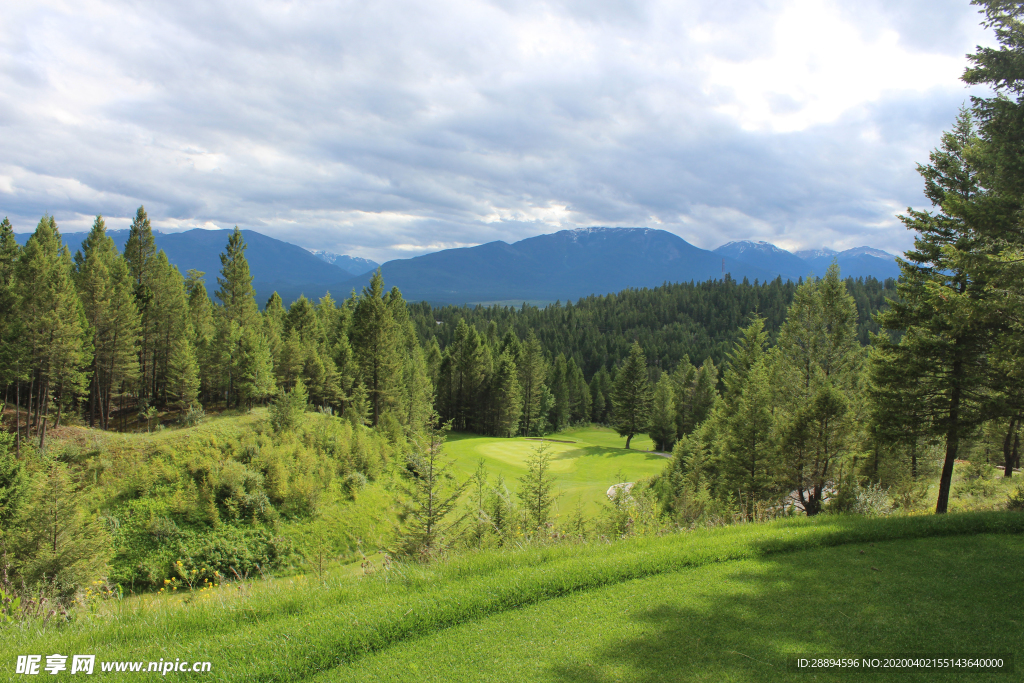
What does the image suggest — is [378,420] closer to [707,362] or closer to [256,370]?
[256,370]

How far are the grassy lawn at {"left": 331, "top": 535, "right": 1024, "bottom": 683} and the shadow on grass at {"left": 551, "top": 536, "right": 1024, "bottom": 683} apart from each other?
0.7 inches

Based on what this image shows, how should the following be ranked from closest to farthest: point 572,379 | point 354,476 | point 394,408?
point 354,476 < point 394,408 < point 572,379

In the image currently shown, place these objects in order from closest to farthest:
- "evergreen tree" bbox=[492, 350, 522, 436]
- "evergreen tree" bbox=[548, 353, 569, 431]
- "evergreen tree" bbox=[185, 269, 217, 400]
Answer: "evergreen tree" bbox=[185, 269, 217, 400] → "evergreen tree" bbox=[492, 350, 522, 436] → "evergreen tree" bbox=[548, 353, 569, 431]

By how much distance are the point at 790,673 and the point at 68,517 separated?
59.4 ft

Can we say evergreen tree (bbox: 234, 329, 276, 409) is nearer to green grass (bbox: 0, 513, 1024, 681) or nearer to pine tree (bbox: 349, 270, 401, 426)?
pine tree (bbox: 349, 270, 401, 426)

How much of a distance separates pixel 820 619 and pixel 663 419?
50596 millimetres

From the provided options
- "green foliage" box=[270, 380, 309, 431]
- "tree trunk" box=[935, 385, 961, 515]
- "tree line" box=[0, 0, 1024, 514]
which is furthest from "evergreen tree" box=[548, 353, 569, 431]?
"tree trunk" box=[935, 385, 961, 515]

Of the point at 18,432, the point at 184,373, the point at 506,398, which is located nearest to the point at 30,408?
the point at 18,432

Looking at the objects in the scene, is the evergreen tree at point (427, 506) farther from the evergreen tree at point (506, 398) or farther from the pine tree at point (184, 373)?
the evergreen tree at point (506, 398)

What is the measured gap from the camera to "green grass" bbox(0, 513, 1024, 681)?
196 inches

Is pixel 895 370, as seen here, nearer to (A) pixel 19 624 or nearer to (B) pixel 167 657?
(B) pixel 167 657

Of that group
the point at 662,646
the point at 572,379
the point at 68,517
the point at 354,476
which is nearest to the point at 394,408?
the point at 354,476

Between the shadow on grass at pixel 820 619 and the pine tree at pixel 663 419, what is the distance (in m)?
47.5

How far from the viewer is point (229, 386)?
40.3 meters
